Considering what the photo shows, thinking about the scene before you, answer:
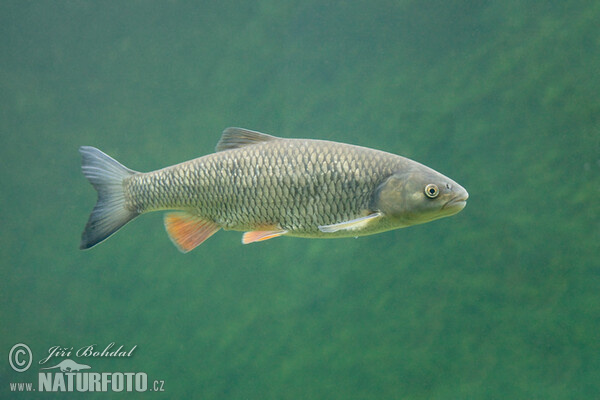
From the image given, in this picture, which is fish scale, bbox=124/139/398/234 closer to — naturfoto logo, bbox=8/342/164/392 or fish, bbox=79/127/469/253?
fish, bbox=79/127/469/253

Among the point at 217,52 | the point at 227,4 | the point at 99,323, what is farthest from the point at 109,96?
the point at 99,323

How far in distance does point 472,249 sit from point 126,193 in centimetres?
267

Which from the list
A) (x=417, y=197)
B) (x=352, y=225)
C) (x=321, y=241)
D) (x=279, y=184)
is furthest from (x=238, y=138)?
(x=321, y=241)

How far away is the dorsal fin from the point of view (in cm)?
221

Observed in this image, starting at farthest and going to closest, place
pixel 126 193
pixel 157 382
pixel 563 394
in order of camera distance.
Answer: pixel 157 382
pixel 563 394
pixel 126 193

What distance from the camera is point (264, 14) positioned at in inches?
167

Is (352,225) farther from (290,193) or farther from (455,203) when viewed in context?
(455,203)

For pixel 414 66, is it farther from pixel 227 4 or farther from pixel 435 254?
pixel 227 4

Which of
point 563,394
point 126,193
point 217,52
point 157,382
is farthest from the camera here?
point 217,52

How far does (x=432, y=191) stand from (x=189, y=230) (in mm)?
1203

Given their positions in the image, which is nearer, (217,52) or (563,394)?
(563,394)

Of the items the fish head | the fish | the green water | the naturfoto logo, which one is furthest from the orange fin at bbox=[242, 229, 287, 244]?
the naturfoto logo

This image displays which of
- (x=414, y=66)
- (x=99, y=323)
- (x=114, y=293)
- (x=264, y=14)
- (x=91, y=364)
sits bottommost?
(x=91, y=364)

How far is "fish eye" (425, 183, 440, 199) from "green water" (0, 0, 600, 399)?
1765 millimetres
